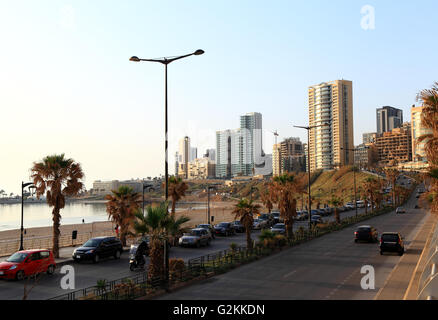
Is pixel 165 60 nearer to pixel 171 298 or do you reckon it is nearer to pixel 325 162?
pixel 171 298

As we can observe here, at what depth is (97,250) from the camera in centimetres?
2661

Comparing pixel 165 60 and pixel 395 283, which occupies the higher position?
pixel 165 60

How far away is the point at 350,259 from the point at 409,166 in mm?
169604

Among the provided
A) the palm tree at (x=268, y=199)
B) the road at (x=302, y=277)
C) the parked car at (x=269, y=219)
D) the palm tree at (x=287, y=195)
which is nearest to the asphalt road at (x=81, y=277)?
the road at (x=302, y=277)

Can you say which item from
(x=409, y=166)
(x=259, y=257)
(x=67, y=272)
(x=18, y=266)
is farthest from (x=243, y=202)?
(x=409, y=166)

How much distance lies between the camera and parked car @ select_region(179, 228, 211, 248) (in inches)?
1361

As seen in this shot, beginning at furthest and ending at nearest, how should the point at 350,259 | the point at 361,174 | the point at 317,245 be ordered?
the point at 361,174 → the point at 317,245 → the point at 350,259

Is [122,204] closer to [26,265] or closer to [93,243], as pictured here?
[93,243]

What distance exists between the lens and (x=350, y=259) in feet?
84.4

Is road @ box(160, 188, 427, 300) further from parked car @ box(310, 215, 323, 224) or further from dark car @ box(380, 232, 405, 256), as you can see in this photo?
parked car @ box(310, 215, 323, 224)

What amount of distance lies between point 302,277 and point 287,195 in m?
15.2

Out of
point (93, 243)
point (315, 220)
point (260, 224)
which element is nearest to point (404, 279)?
point (93, 243)

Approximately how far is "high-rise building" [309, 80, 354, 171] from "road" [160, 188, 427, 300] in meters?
166

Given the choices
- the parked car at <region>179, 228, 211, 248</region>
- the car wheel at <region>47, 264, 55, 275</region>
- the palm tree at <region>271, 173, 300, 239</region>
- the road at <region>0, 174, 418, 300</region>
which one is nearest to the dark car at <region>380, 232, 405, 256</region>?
the road at <region>0, 174, 418, 300</region>
